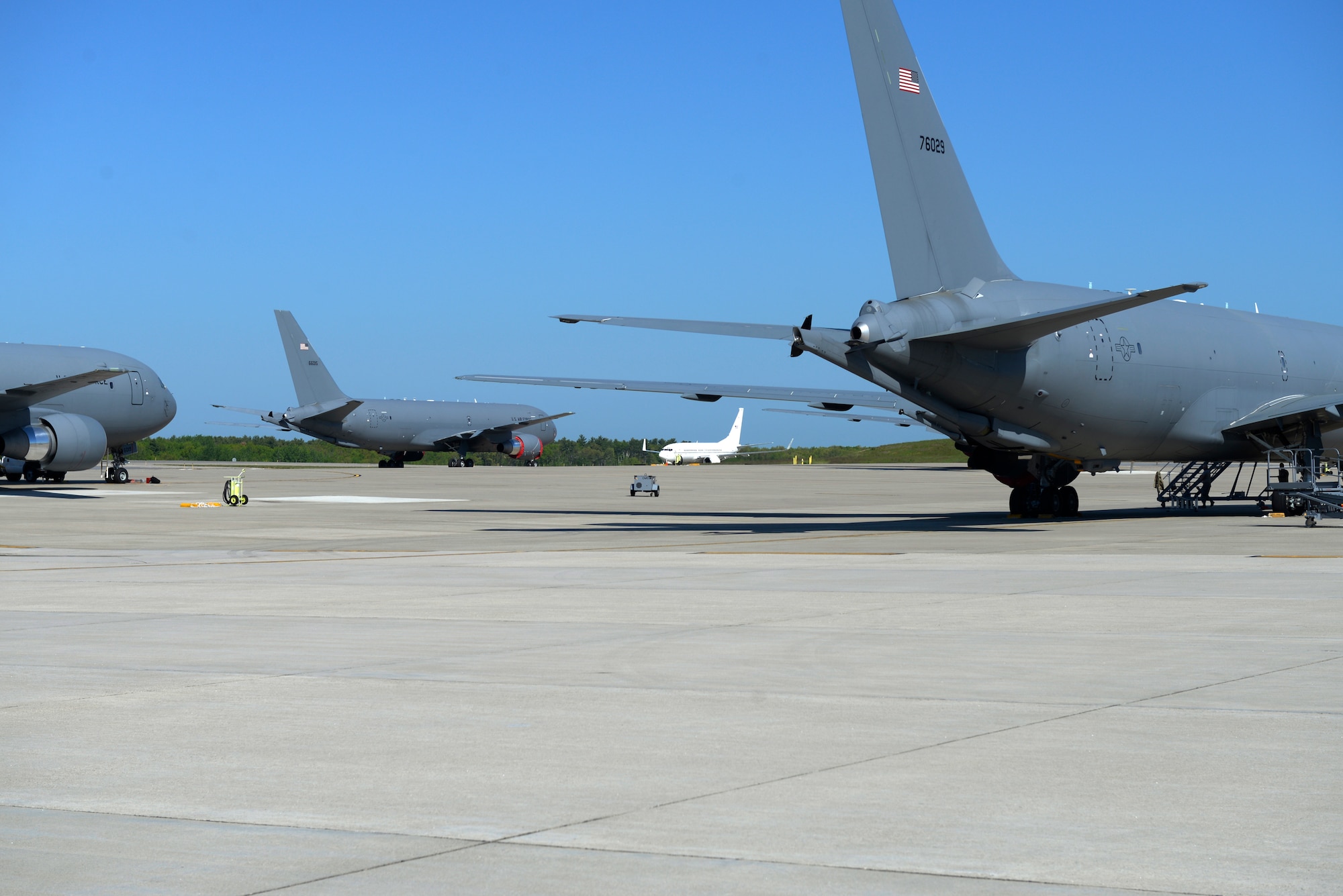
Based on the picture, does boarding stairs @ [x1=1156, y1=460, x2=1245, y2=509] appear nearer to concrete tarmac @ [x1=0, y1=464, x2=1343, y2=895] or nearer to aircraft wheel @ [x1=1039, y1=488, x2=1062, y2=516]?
aircraft wheel @ [x1=1039, y1=488, x2=1062, y2=516]

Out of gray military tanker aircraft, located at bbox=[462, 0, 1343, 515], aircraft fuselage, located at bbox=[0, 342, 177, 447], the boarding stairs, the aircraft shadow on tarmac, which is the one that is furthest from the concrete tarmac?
aircraft fuselage, located at bbox=[0, 342, 177, 447]

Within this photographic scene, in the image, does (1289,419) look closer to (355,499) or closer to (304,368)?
(355,499)

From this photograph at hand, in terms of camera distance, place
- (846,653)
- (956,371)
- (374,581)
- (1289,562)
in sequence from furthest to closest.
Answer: (956,371)
(1289,562)
(374,581)
(846,653)

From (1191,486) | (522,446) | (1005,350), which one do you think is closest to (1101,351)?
(1005,350)

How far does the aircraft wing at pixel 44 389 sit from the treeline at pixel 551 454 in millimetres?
64782

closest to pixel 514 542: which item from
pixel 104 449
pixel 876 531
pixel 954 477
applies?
pixel 876 531

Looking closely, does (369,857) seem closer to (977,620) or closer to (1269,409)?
(977,620)

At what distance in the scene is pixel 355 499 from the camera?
42625mm

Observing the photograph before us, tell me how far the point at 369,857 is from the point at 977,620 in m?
8.21

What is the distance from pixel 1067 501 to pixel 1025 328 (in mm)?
8058

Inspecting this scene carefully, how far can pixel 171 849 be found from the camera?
5.05m

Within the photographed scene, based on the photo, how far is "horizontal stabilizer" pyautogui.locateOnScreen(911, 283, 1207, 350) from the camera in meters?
24.6

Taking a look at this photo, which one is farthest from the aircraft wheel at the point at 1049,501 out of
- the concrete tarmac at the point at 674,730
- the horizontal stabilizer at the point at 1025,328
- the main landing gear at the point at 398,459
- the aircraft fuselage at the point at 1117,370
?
the main landing gear at the point at 398,459

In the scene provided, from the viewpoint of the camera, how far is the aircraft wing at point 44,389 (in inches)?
1709
